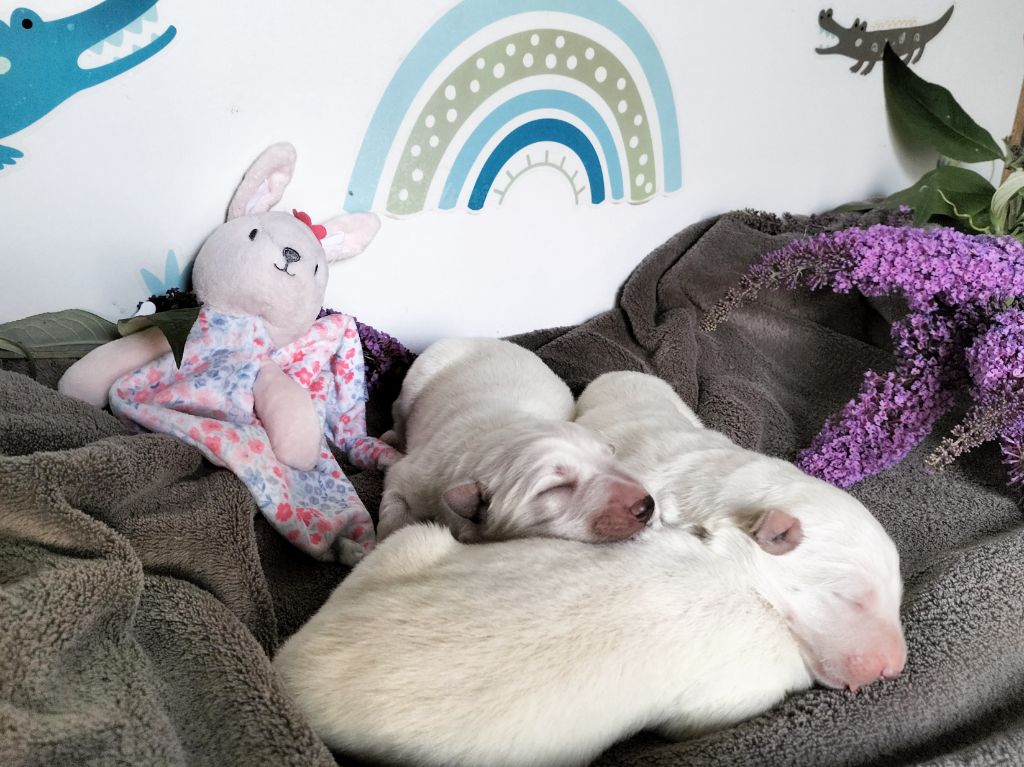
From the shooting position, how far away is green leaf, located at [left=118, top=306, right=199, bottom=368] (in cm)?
120

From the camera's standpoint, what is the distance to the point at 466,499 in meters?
1.19

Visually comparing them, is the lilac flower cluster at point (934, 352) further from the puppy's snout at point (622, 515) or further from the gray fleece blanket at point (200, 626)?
the puppy's snout at point (622, 515)

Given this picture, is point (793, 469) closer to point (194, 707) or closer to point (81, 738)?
point (194, 707)

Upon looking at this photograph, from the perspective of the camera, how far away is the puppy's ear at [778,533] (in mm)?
1048

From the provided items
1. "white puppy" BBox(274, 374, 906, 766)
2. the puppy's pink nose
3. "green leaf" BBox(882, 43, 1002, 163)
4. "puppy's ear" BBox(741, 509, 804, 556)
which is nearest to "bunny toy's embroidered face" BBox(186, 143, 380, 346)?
"white puppy" BBox(274, 374, 906, 766)

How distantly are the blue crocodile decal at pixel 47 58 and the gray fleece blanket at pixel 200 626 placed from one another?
0.38 m

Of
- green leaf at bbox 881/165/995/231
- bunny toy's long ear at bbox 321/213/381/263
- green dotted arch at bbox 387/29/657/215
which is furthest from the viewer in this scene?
green leaf at bbox 881/165/995/231

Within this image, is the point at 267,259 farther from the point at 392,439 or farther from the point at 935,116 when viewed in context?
the point at 935,116

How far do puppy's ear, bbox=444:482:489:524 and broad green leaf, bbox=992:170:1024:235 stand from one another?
151cm

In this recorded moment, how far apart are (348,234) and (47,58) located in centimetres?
55

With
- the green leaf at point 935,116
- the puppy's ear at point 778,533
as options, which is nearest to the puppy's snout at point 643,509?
the puppy's ear at point 778,533

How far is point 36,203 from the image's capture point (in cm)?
123

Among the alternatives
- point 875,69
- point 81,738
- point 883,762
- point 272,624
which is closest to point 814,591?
point 883,762

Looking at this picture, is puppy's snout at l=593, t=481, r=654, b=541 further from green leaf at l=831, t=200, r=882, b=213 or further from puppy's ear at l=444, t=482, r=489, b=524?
green leaf at l=831, t=200, r=882, b=213
